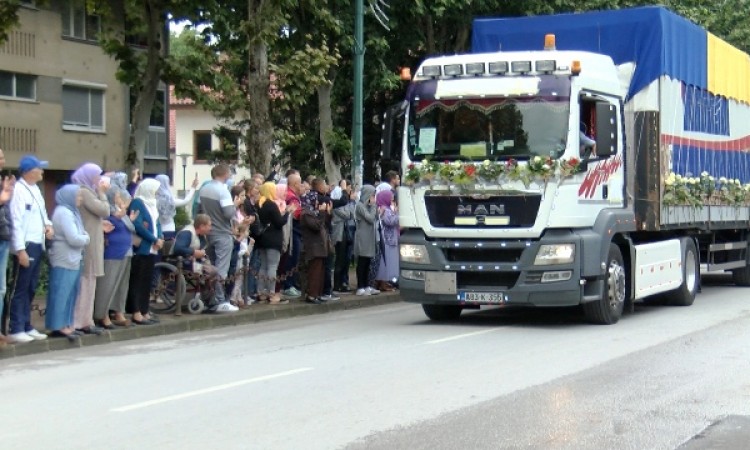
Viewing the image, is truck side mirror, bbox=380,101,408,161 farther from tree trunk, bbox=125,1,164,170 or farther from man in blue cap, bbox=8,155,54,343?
tree trunk, bbox=125,1,164,170

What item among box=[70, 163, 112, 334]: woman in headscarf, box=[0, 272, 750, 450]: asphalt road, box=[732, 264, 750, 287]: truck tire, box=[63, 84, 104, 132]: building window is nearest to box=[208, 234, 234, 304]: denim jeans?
box=[0, 272, 750, 450]: asphalt road

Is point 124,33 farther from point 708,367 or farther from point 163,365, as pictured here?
point 708,367

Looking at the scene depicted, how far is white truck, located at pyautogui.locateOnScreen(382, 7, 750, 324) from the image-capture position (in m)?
15.0

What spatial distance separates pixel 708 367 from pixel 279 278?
8.48m

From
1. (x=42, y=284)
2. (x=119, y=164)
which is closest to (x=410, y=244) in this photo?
(x=42, y=284)

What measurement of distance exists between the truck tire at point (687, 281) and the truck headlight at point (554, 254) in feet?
14.3

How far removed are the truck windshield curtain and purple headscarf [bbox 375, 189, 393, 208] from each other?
19.4 ft

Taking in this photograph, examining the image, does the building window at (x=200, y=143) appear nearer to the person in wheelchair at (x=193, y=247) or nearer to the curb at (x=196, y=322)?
the curb at (x=196, y=322)

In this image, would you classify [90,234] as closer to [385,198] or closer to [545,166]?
[545,166]

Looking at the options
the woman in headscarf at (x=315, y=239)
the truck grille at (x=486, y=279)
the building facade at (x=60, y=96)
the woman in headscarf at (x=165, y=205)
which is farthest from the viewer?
the building facade at (x=60, y=96)

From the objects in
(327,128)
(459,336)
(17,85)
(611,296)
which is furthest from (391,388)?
(17,85)

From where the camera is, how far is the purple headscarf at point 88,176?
14352 millimetres

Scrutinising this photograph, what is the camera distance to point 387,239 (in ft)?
70.3

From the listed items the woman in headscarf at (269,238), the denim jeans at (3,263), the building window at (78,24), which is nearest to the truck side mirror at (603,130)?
the woman in headscarf at (269,238)
